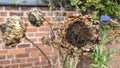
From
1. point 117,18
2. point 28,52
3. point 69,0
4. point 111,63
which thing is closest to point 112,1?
point 117,18

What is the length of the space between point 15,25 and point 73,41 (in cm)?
37

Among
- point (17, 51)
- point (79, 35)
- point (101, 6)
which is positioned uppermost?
point (79, 35)

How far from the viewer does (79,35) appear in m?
1.80

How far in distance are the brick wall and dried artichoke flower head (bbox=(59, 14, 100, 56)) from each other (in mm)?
1899

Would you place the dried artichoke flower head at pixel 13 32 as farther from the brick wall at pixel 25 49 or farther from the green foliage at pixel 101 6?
the green foliage at pixel 101 6

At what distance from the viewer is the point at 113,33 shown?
12.4 ft

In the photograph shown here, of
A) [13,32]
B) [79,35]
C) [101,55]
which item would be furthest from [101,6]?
[13,32]

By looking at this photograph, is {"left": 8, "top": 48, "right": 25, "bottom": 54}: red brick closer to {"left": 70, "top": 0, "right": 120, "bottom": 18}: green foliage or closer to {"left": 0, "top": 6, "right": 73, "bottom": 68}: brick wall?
{"left": 0, "top": 6, "right": 73, "bottom": 68}: brick wall

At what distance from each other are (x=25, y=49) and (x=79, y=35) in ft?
6.77

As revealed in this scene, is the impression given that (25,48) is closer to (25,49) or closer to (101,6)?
(25,49)

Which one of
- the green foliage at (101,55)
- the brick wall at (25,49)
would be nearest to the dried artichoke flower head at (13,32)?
the green foliage at (101,55)

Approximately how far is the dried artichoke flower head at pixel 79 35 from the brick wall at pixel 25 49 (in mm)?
1899

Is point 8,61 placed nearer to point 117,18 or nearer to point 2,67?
point 2,67

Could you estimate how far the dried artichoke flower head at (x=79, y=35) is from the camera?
1762 mm
